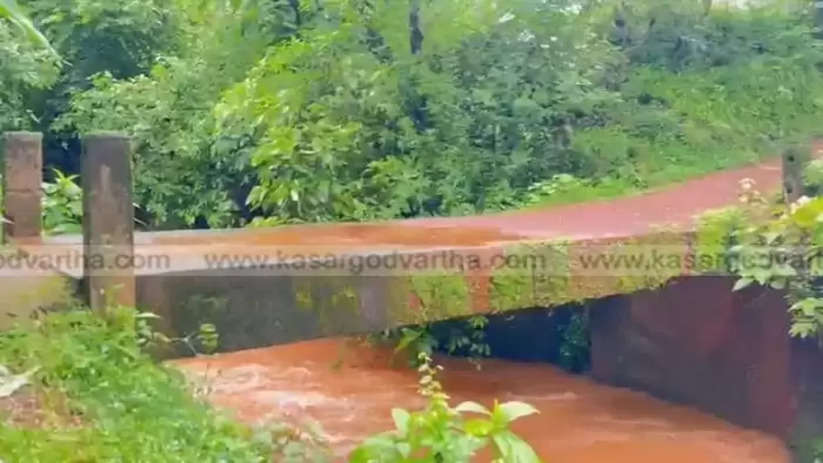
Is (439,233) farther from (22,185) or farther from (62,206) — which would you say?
(62,206)

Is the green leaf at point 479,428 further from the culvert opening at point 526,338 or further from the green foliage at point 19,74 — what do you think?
the green foliage at point 19,74

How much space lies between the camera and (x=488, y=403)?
7.84 metres

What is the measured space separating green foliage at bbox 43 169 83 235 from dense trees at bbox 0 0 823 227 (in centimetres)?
158

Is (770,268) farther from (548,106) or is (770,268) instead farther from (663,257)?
(548,106)

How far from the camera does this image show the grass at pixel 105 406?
3.44 meters

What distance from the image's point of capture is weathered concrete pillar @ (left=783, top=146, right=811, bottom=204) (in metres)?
6.14

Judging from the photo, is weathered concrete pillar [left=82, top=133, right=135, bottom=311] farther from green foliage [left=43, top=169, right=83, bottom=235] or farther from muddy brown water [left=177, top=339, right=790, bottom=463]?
green foliage [left=43, top=169, right=83, bottom=235]

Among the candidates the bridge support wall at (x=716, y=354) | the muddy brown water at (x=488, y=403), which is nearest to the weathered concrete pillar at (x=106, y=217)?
the muddy brown water at (x=488, y=403)

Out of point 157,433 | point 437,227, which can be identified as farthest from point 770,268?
point 157,433

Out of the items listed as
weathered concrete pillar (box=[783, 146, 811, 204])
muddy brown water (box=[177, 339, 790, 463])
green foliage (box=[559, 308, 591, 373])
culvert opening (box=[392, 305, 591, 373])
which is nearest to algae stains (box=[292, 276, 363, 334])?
muddy brown water (box=[177, 339, 790, 463])

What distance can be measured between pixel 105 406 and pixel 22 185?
1949mm

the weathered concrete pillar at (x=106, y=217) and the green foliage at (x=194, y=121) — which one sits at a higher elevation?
the green foliage at (x=194, y=121)

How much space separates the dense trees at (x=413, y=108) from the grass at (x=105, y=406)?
4382 mm

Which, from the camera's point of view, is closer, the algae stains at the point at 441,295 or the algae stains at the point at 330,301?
the algae stains at the point at 330,301
